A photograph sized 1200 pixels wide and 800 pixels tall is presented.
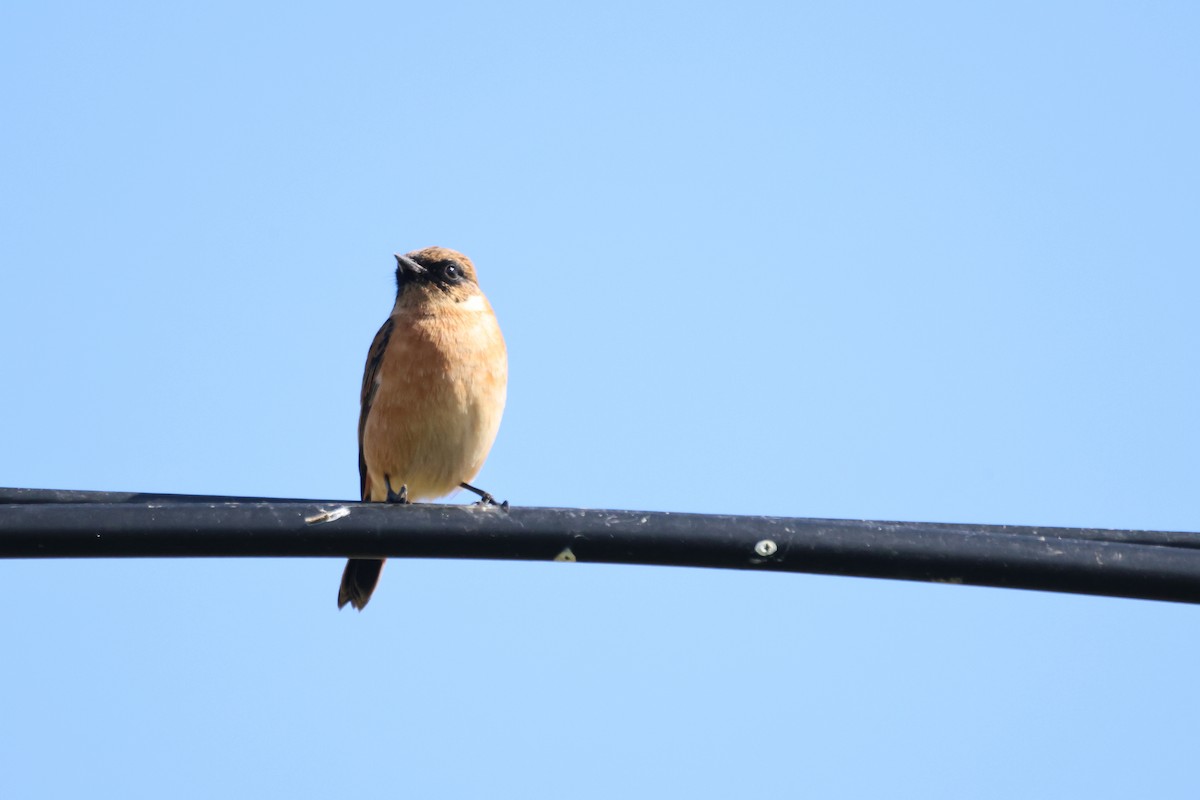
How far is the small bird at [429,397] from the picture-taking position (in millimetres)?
8312

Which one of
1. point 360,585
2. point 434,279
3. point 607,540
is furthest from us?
point 434,279

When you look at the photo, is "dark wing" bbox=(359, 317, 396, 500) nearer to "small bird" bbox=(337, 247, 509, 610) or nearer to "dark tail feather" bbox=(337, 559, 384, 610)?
"small bird" bbox=(337, 247, 509, 610)

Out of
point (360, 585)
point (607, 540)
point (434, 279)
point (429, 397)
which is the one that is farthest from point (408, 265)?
point (607, 540)

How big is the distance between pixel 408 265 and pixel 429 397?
4.40ft

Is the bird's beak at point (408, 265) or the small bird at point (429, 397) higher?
the bird's beak at point (408, 265)

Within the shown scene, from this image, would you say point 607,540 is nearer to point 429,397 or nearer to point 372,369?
point 429,397

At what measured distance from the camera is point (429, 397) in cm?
827

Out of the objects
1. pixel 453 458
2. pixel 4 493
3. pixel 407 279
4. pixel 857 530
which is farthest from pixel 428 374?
pixel 857 530

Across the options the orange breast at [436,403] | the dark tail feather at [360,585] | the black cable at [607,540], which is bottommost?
the dark tail feather at [360,585]

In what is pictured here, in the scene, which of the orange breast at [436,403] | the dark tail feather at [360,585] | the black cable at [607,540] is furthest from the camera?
the dark tail feather at [360,585]

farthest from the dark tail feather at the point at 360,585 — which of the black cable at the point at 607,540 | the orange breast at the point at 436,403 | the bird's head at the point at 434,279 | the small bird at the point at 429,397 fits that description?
the black cable at the point at 607,540

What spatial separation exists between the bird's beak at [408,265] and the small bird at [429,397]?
0.06 meters

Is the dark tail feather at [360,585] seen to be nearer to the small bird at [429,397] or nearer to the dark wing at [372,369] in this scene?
the small bird at [429,397]

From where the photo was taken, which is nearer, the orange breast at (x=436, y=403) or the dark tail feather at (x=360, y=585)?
the orange breast at (x=436, y=403)
